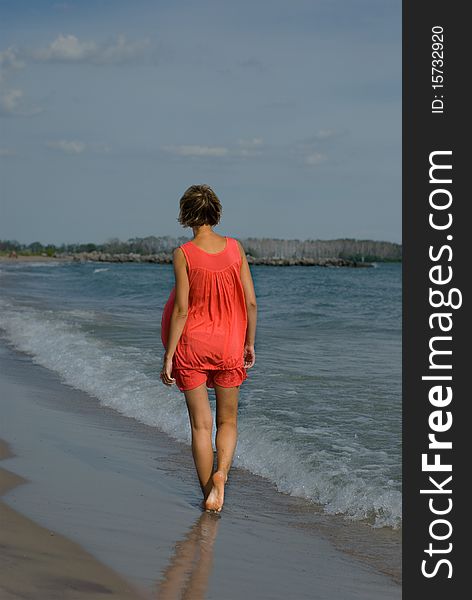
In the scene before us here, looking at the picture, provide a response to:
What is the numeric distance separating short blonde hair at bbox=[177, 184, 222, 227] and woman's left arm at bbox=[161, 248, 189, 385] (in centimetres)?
22

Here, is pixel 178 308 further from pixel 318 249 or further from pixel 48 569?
pixel 318 249

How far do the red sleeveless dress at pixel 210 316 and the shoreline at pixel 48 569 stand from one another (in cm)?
129

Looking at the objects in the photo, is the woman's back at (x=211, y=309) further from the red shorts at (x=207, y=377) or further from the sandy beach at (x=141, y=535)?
the sandy beach at (x=141, y=535)

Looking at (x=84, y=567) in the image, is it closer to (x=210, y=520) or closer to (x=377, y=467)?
(x=210, y=520)

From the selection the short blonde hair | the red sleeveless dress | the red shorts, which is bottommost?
the red shorts

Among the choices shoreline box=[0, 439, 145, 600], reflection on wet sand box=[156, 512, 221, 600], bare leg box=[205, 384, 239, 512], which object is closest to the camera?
shoreline box=[0, 439, 145, 600]

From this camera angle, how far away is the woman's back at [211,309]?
515 cm

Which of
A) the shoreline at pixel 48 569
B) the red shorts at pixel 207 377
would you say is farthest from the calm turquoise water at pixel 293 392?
the shoreline at pixel 48 569

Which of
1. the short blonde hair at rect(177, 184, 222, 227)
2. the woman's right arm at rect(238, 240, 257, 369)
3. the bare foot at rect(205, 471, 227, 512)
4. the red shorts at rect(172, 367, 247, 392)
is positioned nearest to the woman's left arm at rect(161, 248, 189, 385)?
the red shorts at rect(172, 367, 247, 392)

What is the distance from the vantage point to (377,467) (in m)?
6.18

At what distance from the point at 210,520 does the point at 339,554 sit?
0.78 meters

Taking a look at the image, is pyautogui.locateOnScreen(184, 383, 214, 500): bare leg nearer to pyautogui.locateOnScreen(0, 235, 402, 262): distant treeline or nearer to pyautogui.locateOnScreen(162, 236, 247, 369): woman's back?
pyautogui.locateOnScreen(162, 236, 247, 369): woman's back

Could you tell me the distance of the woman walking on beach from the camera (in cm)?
514

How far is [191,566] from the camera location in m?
4.03
